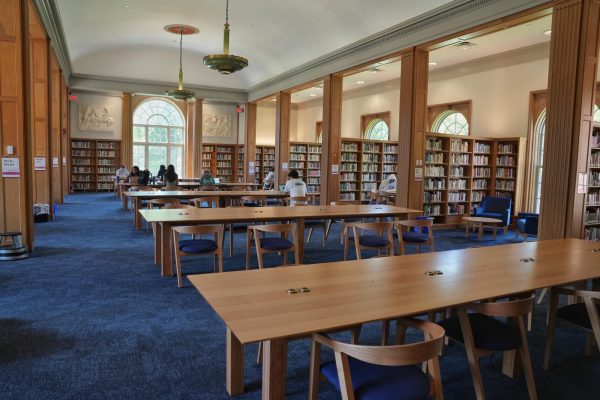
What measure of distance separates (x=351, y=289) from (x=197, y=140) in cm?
1526

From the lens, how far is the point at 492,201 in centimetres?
959

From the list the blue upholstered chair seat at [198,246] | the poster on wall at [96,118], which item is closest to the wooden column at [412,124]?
the blue upholstered chair seat at [198,246]

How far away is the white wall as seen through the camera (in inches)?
650

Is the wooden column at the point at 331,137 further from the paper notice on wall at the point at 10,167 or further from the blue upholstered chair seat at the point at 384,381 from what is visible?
the blue upholstered chair seat at the point at 384,381

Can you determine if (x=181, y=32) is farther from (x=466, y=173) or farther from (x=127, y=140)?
(x=466, y=173)

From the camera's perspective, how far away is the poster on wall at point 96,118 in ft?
54.5

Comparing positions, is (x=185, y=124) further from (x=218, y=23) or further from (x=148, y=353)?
(x=148, y=353)

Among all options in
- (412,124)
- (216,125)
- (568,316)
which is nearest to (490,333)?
(568,316)

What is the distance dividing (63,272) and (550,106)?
6.38m

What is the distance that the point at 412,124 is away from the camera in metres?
8.36

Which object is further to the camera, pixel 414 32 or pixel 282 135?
pixel 282 135

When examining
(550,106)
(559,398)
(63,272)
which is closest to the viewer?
(559,398)

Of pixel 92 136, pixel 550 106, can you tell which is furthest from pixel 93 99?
pixel 550 106

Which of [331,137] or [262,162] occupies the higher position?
[331,137]
